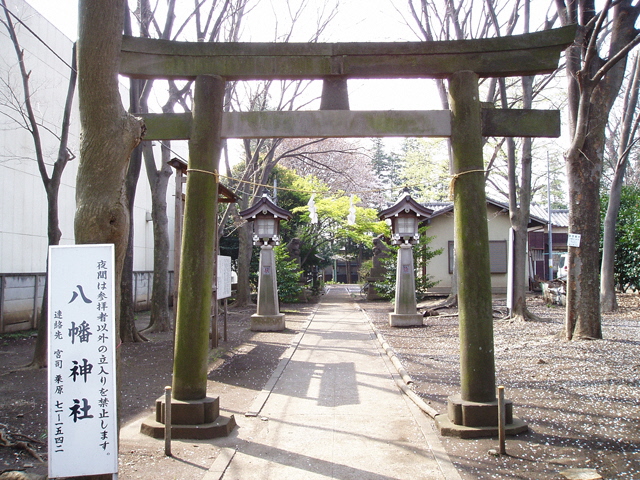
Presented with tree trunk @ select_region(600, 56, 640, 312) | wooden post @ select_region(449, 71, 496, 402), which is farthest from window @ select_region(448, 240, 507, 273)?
wooden post @ select_region(449, 71, 496, 402)

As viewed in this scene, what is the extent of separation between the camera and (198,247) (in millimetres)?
5863

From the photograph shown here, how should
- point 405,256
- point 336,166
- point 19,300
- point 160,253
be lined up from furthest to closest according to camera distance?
1. point 336,166
2. point 405,256
3. point 160,253
4. point 19,300

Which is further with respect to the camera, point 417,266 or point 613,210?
point 417,266

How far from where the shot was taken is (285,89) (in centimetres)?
1905

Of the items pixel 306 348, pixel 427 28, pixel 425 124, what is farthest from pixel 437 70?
pixel 427 28

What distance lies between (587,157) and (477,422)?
22.0 ft

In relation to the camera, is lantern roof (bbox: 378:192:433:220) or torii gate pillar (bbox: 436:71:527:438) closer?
torii gate pillar (bbox: 436:71:527:438)

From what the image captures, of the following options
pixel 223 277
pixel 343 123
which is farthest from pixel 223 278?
pixel 343 123

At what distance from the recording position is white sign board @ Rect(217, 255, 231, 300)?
12.0 meters

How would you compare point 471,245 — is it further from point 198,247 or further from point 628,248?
point 628,248

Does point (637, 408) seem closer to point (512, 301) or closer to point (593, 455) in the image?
point (593, 455)

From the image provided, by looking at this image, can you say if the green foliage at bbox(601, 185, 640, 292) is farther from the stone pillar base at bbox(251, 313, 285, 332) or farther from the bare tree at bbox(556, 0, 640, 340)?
the stone pillar base at bbox(251, 313, 285, 332)

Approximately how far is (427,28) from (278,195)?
16.1 metres

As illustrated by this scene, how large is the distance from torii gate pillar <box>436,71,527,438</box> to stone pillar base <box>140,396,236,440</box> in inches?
100
